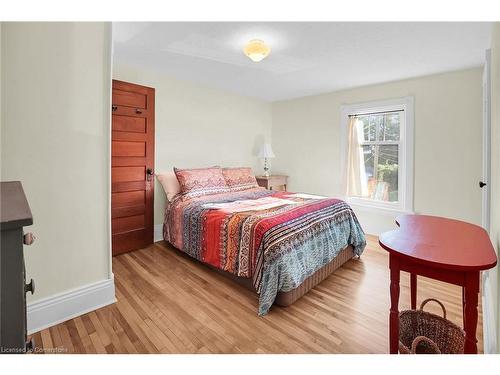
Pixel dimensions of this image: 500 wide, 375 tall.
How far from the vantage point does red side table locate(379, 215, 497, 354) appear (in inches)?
40.7

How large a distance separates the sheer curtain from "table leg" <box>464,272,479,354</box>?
123 inches

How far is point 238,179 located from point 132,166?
4.79 ft

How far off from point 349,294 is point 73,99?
101 inches

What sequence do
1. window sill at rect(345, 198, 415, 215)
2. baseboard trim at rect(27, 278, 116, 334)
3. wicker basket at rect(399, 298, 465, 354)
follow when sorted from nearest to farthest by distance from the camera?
wicker basket at rect(399, 298, 465, 354) < baseboard trim at rect(27, 278, 116, 334) < window sill at rect(345, 198, 415, 215)

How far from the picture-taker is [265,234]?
200 cm

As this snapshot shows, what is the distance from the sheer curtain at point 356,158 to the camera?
399 cm

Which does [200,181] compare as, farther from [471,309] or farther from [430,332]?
[471,309]

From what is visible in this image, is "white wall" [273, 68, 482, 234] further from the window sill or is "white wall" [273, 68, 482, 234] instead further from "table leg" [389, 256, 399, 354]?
"table leg" [389, 256, 399, 354]

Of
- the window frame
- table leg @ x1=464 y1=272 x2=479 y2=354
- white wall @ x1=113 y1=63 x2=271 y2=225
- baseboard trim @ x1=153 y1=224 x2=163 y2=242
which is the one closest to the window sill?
the window frame

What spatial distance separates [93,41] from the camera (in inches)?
70.1

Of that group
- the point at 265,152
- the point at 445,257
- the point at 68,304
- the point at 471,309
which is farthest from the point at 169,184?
the point at 471,309

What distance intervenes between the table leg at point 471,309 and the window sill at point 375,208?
2.71 metres

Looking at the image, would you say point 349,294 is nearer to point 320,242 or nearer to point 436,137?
point 320,242
